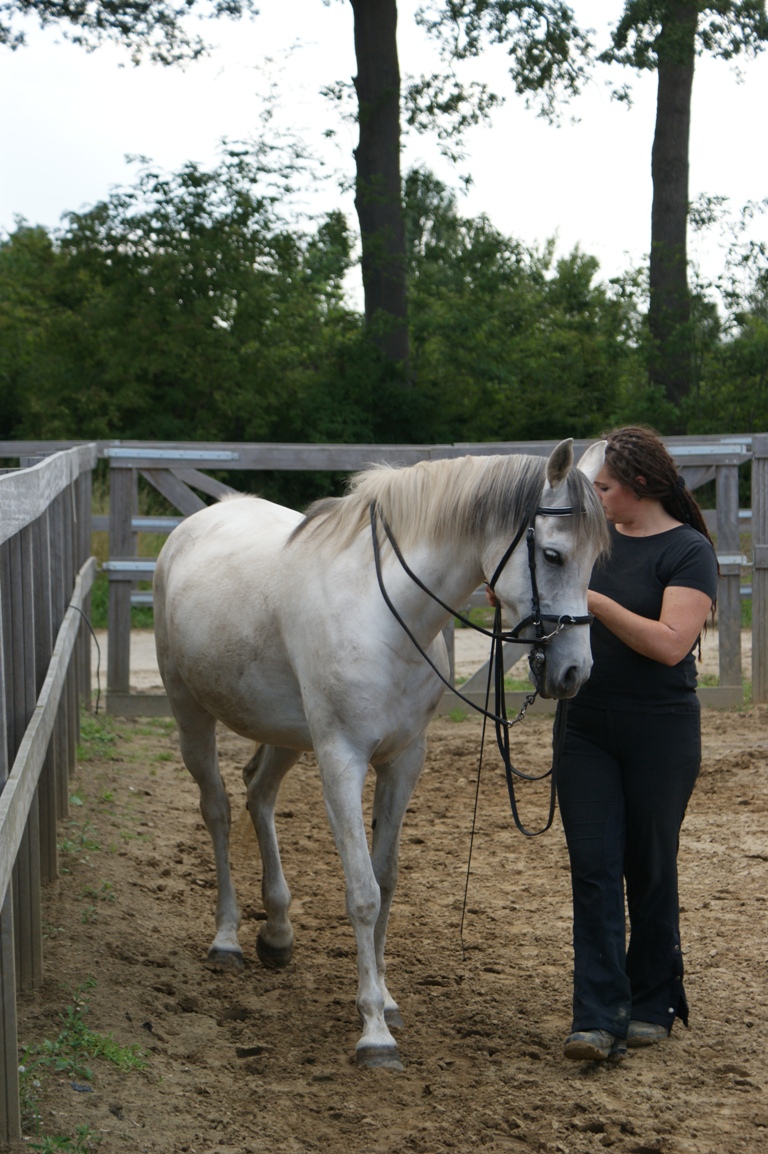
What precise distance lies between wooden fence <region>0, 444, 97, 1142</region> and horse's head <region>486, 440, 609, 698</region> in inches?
53.2

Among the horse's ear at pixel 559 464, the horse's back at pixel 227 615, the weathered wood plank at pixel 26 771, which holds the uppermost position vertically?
the horse's ear at pixel 559 464

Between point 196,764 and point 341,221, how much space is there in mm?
13158

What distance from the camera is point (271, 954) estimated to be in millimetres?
4188

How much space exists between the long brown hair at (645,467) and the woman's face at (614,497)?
0.6 inches

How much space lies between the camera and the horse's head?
3.03 metres

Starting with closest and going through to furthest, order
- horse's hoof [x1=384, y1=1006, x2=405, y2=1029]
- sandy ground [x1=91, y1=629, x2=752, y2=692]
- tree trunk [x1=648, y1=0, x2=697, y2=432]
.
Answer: horse's hoof [x1=384, y1=1006, x2=405, y2=1029] < sandy ground [x1=91, y1=629, x2=752, y2=692] < tree trunk [x1=648, y1=0, x2=697, y2=432]

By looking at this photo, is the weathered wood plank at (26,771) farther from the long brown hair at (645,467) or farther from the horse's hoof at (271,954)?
the long brown hair at (645,467)

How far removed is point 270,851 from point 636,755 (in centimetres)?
161

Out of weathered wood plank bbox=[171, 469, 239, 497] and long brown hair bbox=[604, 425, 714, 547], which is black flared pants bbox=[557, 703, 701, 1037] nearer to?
long brown hair bbox=[604, 425, 714, 547]

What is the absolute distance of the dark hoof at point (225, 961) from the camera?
13.6 feet

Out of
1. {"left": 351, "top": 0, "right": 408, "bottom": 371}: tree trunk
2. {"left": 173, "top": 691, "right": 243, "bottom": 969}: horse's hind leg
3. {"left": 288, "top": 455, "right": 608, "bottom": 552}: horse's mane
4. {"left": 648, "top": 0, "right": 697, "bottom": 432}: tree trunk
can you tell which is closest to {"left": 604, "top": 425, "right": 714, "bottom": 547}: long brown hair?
{"left": 288, "top": 455, "right": 608, "bottom": 552}: horse's mane

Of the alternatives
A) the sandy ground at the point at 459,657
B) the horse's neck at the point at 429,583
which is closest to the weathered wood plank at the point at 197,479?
the sandy ground at the point at 459,657

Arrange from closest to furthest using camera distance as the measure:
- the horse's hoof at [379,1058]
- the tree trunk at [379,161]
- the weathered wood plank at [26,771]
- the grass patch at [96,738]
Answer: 1. the weathered wood plank at [26,771]
2. the horse's hoof at [379,1058]
3. the grass patch at [96,738]
4. the tree trunk at [379,161]

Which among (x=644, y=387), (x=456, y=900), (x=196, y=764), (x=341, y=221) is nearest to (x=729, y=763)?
(x=456, y=900)
